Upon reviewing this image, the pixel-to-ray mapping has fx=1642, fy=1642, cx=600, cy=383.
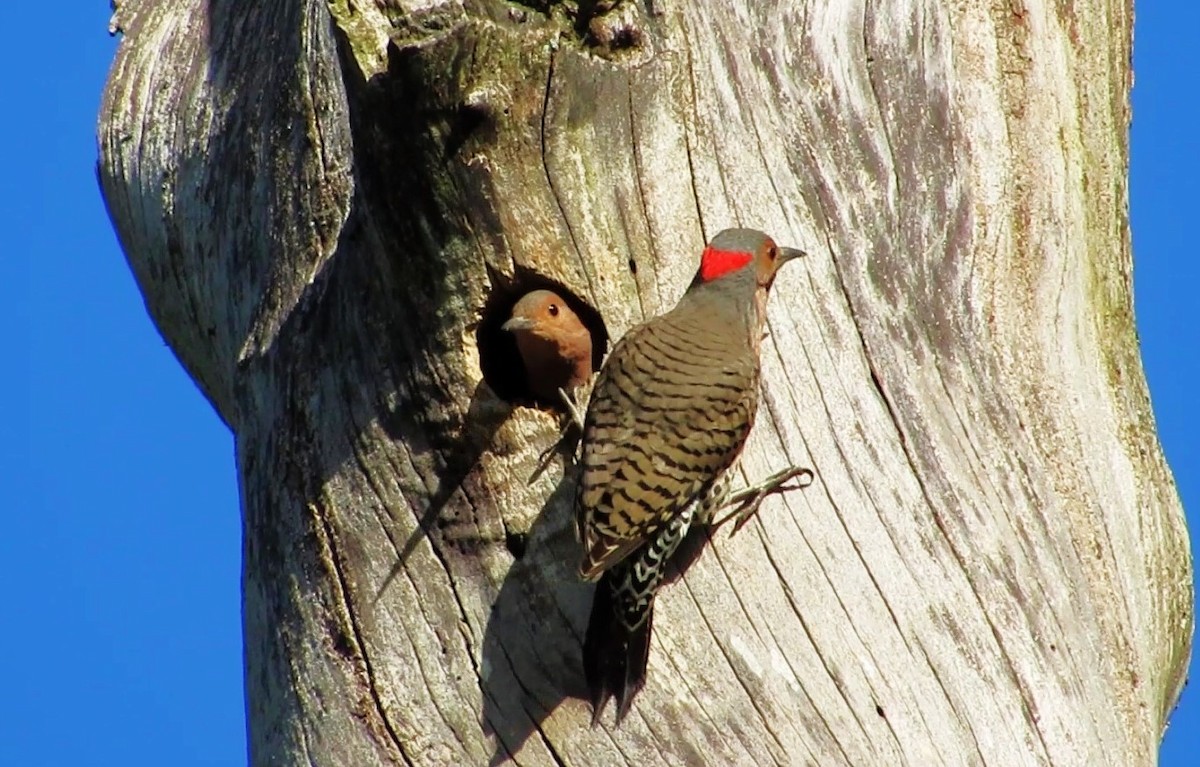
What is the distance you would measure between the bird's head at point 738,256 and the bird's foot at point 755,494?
0.47 m

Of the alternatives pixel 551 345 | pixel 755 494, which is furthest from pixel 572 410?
pixel 755 494

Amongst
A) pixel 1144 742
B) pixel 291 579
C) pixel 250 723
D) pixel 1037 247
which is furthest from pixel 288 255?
pixel 1144 742

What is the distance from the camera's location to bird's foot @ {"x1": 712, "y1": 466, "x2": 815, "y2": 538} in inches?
154

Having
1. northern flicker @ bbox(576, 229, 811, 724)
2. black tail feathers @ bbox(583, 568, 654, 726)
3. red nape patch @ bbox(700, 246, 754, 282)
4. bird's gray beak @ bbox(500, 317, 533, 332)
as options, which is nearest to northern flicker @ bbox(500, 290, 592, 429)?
bird's gray beak @ bbox(500, 317, 533, 332)

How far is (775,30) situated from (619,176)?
92cm

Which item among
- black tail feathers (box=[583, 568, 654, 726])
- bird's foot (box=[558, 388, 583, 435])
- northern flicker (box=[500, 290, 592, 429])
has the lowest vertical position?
black tail feathers (box=[583, 568, 654, 726])

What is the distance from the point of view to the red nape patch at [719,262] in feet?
12.9

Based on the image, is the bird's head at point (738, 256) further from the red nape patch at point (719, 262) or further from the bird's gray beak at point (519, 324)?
the bird's gray beak at point (519, 324)

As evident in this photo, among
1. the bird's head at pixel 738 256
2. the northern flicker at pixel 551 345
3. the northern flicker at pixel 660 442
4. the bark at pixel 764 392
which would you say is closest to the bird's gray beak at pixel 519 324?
the northern flicker at pixel 551 345

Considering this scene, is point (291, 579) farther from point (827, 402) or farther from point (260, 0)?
point (260, 0)

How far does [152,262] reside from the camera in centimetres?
566

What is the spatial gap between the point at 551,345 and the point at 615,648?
745 millimetres

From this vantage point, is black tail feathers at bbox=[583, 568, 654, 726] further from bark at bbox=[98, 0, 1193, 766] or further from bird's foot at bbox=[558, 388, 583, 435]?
bird's foot at bbox=[558, 388, 583, 435]

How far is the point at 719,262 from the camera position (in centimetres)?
398
